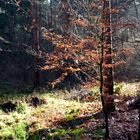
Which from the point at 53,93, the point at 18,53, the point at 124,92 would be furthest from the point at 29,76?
the point at 124,92

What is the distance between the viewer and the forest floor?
33.2ft

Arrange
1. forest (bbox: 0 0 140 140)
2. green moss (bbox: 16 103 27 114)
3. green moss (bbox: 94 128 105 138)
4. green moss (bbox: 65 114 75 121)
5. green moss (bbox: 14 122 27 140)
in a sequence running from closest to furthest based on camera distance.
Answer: forest (bbox: 0 0 140 140) < green moss (bbox: 94 128 105 138) < green moss (bbox: 14 122 27 140) < green moss (bbox: 65 114 75 121) < green moss (bbox: 16 103 27 114)

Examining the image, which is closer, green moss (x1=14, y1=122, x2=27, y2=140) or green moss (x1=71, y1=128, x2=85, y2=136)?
green moss (x1=71, y1=128, x2=85, y2=136)

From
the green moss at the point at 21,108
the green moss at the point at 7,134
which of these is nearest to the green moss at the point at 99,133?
the green moss at the point at 7,134

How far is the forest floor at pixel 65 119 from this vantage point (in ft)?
33.2

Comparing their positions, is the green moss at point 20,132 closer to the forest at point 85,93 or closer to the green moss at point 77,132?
the forest at point 85,93

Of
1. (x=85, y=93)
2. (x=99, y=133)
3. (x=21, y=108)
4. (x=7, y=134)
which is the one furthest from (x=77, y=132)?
(x=85, y=93)

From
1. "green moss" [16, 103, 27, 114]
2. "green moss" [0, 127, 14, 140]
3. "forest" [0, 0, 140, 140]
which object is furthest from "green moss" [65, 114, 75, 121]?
"green moss" [0, 127, 14, 140]

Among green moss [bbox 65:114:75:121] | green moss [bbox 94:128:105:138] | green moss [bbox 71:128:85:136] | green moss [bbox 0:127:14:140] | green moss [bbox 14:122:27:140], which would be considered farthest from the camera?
green moss [bbox 65:114:75:121]

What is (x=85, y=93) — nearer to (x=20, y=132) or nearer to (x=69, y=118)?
(x=69, y=118)

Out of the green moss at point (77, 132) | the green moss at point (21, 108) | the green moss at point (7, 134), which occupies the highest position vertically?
the green moss at point (21, 108)

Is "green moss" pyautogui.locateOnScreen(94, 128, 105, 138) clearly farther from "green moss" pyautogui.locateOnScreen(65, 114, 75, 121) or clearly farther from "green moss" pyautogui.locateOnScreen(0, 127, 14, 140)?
"green moss" pyautogui.locateOnScreen(0, 127, 14, 140)

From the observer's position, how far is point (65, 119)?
12539 millimetres

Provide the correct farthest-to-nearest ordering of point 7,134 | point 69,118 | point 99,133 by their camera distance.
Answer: point 69,118
point 7,134
point 99,133
